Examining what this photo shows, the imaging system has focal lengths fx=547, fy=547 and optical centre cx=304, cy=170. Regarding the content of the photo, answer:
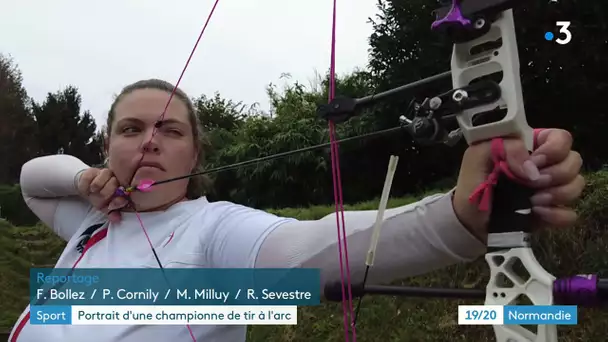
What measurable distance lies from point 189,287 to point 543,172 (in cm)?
48

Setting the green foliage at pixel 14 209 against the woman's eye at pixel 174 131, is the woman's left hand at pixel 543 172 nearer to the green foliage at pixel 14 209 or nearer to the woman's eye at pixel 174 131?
the woman's eye at pixel 174 131

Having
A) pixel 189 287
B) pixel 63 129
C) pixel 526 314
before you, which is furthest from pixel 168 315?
pixel 63 129

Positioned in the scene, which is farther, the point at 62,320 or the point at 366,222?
the point at 62,320

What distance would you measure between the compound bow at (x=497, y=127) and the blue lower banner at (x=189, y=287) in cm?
15

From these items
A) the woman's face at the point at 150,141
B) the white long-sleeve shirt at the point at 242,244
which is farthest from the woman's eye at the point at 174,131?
the white long-sleeve shirt at the point at 242,244

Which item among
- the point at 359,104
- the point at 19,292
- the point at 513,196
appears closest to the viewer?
the point at 513,196

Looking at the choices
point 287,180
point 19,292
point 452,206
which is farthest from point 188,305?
point 19,292

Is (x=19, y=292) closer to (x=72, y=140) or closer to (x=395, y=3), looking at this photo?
(x=395, y=3)

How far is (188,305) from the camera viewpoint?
0.73m

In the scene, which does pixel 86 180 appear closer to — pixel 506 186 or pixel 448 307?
pixel 506 186

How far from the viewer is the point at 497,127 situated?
1.50 ft

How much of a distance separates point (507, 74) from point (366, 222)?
0.20 metres

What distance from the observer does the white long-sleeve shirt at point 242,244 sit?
51 centimetres

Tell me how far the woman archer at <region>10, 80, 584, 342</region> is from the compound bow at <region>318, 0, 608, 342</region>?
15mm
